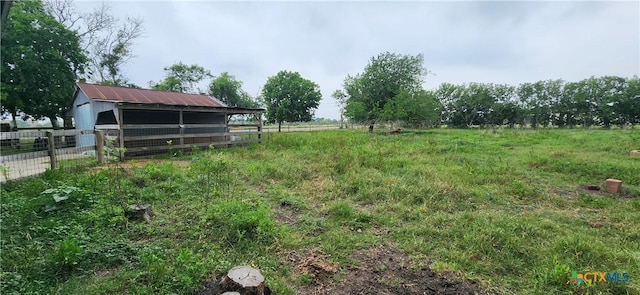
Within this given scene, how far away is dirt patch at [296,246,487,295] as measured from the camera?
2.68m

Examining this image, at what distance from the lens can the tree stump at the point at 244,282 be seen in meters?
2.35

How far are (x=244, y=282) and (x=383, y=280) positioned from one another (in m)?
1.37

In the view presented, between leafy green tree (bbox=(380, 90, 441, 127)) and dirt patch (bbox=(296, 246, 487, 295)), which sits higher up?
leafy green tree (bbox=(380, 90, 441, 127))

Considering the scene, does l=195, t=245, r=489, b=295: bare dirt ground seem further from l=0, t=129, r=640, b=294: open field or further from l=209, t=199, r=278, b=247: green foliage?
l=209, t=199, r=278, b=247: green foliage

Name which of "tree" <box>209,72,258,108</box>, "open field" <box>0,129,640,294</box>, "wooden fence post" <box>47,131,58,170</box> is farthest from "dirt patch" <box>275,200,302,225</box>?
"tree" <box>209,72,258,108</box>

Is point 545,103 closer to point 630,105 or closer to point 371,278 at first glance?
point 630,105

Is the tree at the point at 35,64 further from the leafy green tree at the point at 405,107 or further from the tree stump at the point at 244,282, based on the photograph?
the leafy green tree at the point at 405,107

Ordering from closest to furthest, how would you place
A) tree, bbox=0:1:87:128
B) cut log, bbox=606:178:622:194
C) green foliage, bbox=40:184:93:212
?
green foliage, bbox=40:184:93:212
cut log, bbox=606:178:622:194
tree, bbox=0:1:87:128

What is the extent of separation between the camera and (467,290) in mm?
2652

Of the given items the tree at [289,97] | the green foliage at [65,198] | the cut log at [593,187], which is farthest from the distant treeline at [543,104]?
the green foliage at [65,198]

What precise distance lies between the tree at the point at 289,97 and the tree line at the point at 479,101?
7680 mm

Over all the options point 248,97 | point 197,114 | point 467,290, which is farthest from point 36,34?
point 248,97

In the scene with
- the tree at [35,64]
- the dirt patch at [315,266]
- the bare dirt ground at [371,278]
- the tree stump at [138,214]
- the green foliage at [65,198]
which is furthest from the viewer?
the tree at [35,64]

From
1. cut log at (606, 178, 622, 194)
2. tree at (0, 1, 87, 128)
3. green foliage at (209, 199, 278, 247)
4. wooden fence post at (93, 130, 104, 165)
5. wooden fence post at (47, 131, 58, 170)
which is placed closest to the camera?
green foliage at (209, 199, 278, 247)
